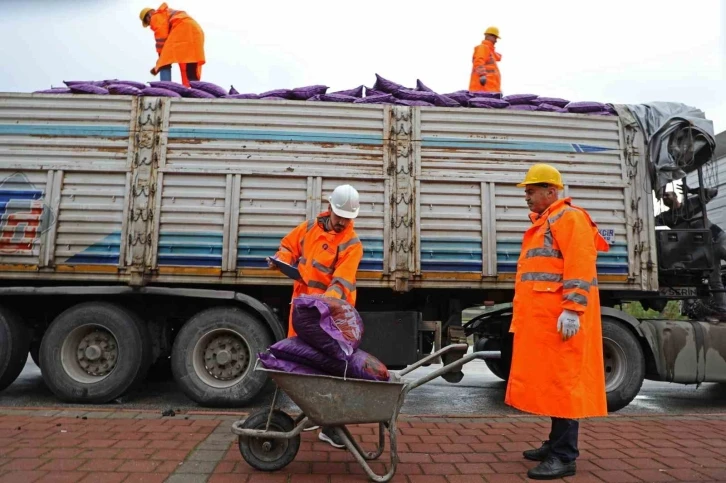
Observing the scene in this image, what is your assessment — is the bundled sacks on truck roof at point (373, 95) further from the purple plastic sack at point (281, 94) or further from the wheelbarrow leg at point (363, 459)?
the wheelbarrow leg at point (363, 459)

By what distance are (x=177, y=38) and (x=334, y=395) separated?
5.66 m

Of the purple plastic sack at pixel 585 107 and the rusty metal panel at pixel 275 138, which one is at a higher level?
the purple plastic sack at pixel 585 107

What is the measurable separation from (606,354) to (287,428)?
3.77 meters

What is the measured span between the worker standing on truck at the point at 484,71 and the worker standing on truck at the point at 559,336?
14.3 feet

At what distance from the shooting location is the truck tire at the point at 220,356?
4.84 meters

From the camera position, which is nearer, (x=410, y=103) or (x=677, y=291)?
(x=410, y=103)

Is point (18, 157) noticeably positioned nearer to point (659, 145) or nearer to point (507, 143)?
point (507, 143)

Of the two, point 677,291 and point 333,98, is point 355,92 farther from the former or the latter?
point 677,291

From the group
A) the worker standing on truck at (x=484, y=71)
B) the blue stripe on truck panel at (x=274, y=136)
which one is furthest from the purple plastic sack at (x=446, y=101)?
the worker standing on truck at (x=484, y=71)

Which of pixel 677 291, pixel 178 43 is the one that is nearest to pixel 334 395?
pixel 677 291

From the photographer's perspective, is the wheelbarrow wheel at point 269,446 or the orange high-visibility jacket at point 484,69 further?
the orange high-visibility jacket at point 484,69

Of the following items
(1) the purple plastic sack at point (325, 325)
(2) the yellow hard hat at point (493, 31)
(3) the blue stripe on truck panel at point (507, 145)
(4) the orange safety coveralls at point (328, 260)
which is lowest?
(1) the purple plastic sack at point (325, 325)

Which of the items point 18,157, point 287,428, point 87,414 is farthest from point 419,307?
point 18,157

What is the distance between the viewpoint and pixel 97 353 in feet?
16.4
